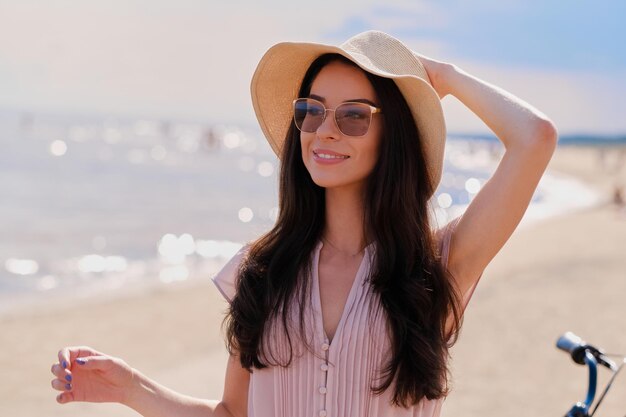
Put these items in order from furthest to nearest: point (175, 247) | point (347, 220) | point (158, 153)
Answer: point (158, 153)
point (175, 247)
point (347, 220)

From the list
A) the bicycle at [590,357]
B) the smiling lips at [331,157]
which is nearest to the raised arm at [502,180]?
the smiling lips at [331,157]

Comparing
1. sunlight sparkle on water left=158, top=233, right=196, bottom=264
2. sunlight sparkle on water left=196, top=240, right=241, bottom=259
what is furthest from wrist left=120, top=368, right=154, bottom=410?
sunlight sparkle on water left=196, top=240, right=241, bottom=259

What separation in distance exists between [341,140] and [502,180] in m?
0.41

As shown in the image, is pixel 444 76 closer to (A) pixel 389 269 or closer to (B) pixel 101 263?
(A) pixel 389 269

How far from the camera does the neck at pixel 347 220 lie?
2.37 m

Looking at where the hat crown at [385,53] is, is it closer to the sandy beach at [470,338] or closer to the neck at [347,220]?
the neck at [347,220]

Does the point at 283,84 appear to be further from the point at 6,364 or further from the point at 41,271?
the point at 41,271

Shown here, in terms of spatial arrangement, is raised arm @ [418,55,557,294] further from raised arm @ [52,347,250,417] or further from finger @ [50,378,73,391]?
finger @ [50,378,73,391]

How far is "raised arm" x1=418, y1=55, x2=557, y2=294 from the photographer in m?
2.19

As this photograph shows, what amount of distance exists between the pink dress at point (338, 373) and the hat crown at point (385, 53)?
0.55 m

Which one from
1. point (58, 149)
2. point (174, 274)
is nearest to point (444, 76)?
point (174, 274)

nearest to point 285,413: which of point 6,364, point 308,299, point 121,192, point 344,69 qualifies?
point 308,299

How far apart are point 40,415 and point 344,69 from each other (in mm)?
6593

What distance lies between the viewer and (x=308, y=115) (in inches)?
90.4
